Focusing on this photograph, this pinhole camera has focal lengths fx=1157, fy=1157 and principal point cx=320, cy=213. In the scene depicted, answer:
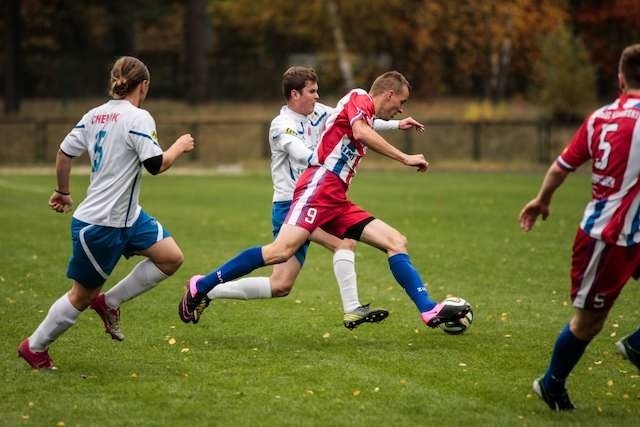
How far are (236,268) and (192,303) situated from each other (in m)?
0.49

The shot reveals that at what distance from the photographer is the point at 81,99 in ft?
144

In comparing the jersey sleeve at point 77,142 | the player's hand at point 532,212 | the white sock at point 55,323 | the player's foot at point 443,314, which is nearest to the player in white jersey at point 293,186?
the player's foot at point 443,314

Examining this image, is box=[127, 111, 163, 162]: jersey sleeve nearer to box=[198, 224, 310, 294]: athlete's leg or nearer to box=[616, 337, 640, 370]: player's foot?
box=[198, 224, 310, 294]: athlete's leg

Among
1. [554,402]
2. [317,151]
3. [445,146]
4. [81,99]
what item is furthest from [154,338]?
[81,99]

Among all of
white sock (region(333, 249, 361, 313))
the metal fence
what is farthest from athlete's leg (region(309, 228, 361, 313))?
the metal fence

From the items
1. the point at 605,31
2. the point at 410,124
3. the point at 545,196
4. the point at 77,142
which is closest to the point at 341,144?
the point at 410,124

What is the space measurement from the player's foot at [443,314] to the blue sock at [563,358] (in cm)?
165

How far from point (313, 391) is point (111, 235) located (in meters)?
1.70

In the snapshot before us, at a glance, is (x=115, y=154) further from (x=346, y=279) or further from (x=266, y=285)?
(x=346, y=279)

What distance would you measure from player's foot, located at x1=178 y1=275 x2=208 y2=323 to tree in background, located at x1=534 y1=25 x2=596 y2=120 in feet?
93.4

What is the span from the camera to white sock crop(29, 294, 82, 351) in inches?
298

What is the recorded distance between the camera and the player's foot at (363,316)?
8547 millimetres

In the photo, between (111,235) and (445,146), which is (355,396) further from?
(445,146)

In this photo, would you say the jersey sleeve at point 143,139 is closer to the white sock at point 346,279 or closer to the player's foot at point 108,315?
the player's foot at point 108,315
